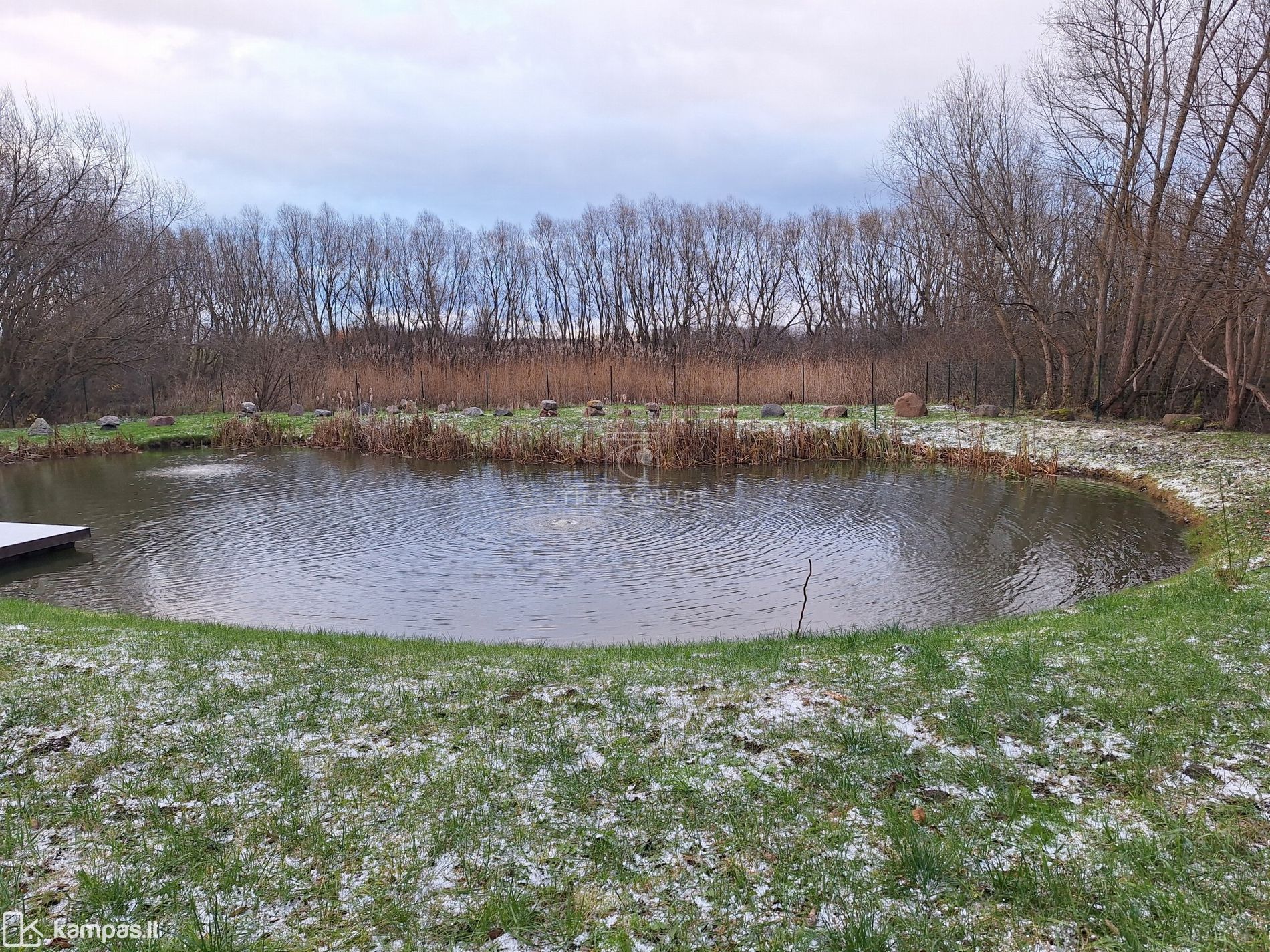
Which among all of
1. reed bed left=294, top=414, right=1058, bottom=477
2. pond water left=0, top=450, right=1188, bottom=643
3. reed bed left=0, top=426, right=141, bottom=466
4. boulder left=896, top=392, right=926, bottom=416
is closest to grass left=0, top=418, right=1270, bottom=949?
pond water left=0, top=450, right=1188, bottom=643

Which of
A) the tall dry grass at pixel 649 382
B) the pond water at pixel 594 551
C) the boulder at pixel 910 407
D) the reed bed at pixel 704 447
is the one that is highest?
the tall dry grass at pixel 649 382

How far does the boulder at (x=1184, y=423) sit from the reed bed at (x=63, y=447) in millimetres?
22542

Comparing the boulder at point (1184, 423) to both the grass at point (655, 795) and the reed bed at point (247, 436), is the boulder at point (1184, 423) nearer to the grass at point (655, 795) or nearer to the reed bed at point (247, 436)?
the grass at point (655, 795)

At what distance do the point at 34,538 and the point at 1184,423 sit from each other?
58.7ft

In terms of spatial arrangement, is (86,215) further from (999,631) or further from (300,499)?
(999,631)

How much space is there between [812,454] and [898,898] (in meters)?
13.5

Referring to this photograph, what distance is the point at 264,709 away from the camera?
3.86 m

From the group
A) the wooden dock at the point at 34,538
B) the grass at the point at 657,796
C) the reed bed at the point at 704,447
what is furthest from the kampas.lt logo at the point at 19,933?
the reed bed at the point at 704,447

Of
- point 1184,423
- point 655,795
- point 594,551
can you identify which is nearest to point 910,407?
point 1184,423

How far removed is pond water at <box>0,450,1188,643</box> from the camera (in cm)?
682

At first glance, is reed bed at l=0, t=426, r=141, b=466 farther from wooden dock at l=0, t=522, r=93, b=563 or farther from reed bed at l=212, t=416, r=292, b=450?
wooden dock at l=0, t=522, r=93, b=563

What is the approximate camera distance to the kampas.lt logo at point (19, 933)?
226cm

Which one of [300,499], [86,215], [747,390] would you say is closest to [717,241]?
[747,390]

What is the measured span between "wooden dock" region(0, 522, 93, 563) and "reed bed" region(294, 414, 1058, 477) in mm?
8075
